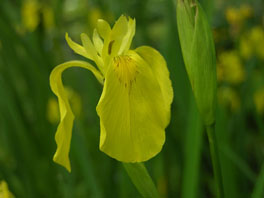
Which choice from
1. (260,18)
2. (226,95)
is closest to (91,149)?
(226,95)

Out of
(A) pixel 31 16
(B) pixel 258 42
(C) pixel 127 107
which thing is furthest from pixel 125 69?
(A) pixel 31 16

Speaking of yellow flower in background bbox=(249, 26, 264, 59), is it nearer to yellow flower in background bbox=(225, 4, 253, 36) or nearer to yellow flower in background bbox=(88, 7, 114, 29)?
yellow flower in background bbox=(225, 4, 253, 36)

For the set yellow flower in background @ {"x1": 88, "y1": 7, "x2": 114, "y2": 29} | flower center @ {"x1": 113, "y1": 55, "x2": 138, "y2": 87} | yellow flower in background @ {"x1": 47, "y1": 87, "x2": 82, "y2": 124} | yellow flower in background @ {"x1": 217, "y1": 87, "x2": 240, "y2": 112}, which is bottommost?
yellow flower in background @ {"x1": 217, "y1": 87, "x2": 240, "y2": 112}

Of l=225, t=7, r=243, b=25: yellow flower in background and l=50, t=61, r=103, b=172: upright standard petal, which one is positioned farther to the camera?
l=225, t=7, r=243, b=25: yellow flower in background

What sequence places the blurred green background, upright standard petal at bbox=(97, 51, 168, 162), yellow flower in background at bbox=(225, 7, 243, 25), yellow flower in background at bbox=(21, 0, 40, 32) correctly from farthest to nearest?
1. yellow flower in background at bbox=(21, 0, 40, 32)
2. yellow flower in background at bbox=(225, 7, 243, 25)
3. the blurred green background
4. upright standard petal at bbox=(97, 51, 168, 162)

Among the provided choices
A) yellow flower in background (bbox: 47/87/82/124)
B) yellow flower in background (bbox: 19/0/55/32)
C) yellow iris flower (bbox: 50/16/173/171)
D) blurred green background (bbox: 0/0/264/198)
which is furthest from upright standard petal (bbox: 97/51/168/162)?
yellow flower in background (bbox: 19/0/55/32)

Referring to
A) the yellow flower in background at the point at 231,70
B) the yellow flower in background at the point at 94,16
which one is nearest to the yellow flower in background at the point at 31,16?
the yellow flower in background at the point at 94,16

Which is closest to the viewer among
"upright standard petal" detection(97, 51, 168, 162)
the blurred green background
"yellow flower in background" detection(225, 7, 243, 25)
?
"upright standard petal" detection(97, 51, 168, 162)

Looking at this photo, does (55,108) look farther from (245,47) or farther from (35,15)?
(245,47)
